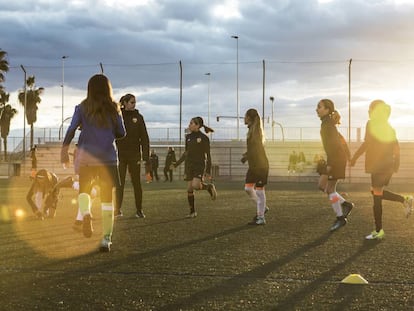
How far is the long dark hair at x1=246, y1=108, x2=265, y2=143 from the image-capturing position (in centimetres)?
1000

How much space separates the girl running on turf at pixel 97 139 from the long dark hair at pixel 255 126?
3479 millimetres

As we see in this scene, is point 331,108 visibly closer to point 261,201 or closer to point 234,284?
point 261,201

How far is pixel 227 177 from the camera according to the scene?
4094 cm

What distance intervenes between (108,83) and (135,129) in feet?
13.9

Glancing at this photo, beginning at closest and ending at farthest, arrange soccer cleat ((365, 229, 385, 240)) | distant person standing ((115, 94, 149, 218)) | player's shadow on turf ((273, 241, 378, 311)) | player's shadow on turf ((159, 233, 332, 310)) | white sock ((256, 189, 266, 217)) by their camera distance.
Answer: player's shadow on turf ((273, 241, 378, 311))
player's shadow on turf ((159, 233, 332, 310))
soccer cleat ((365, 229, 385, 240))
white sock ((256, 189, 266, 217))
distant person standing ((115, 94, 149, 218))

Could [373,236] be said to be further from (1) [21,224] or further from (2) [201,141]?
(1) [21,224]

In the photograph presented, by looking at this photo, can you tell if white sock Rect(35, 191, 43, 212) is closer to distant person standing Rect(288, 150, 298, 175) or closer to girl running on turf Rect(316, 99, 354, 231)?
girl running on turf Rect(316, 99, 354, 231)

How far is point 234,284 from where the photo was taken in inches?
207

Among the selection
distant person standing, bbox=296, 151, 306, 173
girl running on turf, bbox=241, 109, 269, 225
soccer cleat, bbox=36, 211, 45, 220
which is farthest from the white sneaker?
distant person standing, bbox=296, 151, 306, 173

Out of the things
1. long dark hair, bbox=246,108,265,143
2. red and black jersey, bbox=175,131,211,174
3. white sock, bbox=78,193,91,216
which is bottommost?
white sock, bbox=78,193,91,216

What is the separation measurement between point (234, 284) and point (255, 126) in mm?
5107

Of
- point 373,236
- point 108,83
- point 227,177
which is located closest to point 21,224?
point 108,83

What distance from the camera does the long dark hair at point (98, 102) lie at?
663 cm

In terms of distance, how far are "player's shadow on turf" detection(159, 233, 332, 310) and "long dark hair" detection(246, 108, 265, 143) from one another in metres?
3.32
